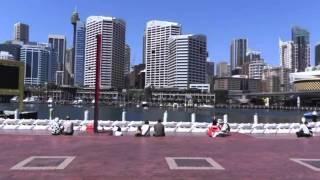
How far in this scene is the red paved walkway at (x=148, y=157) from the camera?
43.1 ft

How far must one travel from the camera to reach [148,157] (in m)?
16.9

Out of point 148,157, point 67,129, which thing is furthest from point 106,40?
point 148,157

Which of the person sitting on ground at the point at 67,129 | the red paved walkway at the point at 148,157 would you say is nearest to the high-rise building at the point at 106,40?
the person sitting on ground at the point at 67,129

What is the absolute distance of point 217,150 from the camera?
774 inches

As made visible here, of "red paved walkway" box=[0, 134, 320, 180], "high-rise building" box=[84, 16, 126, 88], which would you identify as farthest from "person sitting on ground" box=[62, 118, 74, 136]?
"high-rise building" box=[84, 16, 126, 88]

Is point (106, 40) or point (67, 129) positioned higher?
point (106, 40)

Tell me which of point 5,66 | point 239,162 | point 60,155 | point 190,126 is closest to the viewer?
point 239,162

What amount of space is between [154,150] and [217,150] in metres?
2.29

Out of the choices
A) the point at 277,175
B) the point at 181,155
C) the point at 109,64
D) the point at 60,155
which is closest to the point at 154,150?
the point at 181,155

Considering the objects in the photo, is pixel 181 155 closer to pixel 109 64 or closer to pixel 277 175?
pixel 277 175

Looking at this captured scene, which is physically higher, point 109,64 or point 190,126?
point 109,64

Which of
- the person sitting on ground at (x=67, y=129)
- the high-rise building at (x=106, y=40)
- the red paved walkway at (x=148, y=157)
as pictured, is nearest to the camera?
the red paved walkway at (x=148, y=157)

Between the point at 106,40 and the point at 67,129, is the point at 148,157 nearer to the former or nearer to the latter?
the point at 67,129

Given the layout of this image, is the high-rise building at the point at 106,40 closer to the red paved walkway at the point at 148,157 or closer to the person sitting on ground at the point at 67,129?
the person sitting on ground at the point at 67,129
